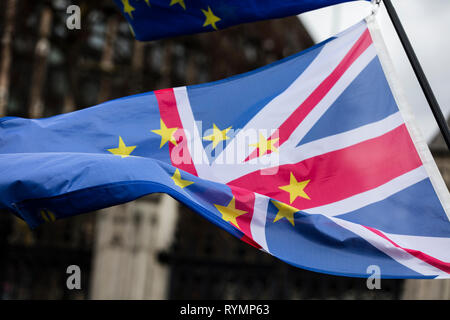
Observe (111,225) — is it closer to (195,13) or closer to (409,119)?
(195,13)

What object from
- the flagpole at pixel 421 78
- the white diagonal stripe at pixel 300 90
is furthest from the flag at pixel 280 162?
the flagpole at pixel 421 78

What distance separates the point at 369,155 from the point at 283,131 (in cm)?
71

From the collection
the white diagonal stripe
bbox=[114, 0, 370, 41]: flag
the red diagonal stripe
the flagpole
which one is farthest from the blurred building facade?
the flagpole

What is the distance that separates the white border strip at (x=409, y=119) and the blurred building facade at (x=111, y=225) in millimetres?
9005

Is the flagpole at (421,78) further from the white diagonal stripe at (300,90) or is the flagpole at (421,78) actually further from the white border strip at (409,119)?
the white diagonal stripe at (300,90)

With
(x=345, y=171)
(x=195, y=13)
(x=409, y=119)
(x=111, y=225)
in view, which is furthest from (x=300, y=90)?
(x=111, y=225)

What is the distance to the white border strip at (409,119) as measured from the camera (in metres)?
4.02

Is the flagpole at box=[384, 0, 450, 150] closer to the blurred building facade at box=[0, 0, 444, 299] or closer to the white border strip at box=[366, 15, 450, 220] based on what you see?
the white border strip at box=[366, 15, 450, 220]

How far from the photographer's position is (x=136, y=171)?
372cm

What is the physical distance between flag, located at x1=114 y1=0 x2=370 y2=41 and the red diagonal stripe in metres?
1.18

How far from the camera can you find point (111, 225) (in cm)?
1324

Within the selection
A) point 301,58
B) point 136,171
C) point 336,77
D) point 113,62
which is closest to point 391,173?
point 336,77

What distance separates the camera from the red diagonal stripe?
425 centimetres
